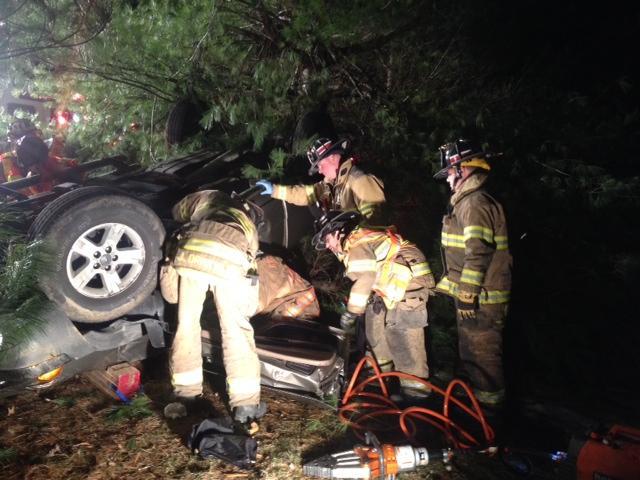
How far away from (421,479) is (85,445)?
7.31 feet

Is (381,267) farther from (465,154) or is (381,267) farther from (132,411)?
(132,411)

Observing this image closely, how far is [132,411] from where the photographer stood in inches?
126

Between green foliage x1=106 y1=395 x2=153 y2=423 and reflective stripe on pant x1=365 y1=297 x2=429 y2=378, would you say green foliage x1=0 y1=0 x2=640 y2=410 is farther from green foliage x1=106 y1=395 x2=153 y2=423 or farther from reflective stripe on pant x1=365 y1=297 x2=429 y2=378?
green foliage x1=106 y1=395 x2=153 y2=423

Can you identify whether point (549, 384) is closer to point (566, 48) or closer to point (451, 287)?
point (451, 287)

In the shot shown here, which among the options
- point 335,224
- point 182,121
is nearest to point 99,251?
point 335,224

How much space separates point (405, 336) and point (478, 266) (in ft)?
3.39

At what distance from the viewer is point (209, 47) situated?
589 centimetres

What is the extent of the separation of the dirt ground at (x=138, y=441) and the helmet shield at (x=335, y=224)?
4.59 feet

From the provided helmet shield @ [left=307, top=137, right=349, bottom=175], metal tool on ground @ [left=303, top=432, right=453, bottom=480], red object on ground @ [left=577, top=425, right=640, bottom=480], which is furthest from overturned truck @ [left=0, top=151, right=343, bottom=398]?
red object on ground @ [left=577, top=425, right=640, bottom=480]

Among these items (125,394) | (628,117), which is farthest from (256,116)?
(628,117)

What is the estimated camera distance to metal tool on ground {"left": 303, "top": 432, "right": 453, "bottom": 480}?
2785mm

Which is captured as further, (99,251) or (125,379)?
(125,379)

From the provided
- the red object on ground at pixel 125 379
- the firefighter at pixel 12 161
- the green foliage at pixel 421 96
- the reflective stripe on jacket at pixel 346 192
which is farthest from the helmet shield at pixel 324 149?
the firefighter at pixel 12 161

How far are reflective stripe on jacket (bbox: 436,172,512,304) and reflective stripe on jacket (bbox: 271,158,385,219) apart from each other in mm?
911
